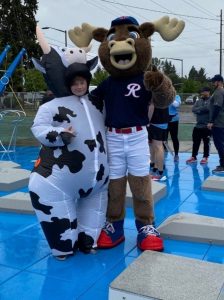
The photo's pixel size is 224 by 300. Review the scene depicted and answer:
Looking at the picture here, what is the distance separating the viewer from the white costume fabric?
12.0 ft

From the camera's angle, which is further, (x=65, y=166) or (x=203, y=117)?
(x=203, y=117)

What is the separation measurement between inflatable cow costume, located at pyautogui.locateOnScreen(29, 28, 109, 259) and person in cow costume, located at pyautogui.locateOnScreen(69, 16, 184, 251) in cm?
Result: 16

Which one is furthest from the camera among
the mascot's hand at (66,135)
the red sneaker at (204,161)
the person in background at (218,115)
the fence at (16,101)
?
the fence at (16,101)

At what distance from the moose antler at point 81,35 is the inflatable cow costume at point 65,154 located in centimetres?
50

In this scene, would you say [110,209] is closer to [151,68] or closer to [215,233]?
[215,233]

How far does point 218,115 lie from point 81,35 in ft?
13.5

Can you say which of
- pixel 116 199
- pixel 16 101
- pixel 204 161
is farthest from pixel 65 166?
pixel 16 101

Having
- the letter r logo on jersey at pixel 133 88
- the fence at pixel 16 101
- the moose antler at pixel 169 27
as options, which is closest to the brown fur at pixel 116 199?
the letter r logo on jersey at pixel 133 88

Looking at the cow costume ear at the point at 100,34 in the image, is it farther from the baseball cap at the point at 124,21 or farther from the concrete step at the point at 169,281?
the concrete step at the point at 169,281

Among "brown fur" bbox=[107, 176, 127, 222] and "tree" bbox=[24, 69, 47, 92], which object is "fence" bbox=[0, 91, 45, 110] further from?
"brown fur" bbox=[107, 176, 127, 222]

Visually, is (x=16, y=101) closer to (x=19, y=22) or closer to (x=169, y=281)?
(x=19, y=22)

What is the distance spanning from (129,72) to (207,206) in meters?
2.61

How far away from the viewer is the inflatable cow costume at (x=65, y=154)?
366 centimetres

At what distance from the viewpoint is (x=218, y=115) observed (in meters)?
7.80
